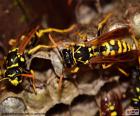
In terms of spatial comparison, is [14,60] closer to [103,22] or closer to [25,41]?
[25,41]

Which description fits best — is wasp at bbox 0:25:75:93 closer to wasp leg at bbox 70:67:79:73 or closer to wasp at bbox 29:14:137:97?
wasp at bbox 29:14:137:97

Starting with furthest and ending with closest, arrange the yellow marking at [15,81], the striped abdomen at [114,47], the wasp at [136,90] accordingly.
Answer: the wasp at [136,90], the striped abdomen at [114,47], the yellow marking at [15,81]

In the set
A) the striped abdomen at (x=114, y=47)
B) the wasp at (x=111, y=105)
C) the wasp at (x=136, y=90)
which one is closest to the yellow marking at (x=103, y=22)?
the striped abdomen at (x=114, y=47)

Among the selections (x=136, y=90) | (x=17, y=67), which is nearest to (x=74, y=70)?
(x=17, y=67)

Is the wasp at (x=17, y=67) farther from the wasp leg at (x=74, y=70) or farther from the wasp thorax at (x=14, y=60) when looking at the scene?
the wasp leg at (x=74, y=70)

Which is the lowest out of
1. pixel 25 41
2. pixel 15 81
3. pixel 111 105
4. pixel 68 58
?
pixel 111 105

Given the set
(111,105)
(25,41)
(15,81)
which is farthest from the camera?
(111,105)
